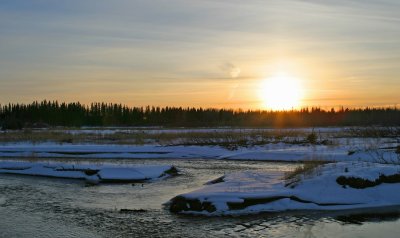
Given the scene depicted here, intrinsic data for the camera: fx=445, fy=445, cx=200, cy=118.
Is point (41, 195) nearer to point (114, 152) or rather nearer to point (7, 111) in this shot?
point (114, 152)

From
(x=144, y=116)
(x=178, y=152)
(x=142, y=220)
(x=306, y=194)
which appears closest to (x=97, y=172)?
(x=142, y=220)

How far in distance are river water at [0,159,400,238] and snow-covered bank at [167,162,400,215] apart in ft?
2.17

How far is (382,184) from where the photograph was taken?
1524cm

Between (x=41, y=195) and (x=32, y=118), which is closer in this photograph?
(x=41, y=195)

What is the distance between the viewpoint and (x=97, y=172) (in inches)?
850

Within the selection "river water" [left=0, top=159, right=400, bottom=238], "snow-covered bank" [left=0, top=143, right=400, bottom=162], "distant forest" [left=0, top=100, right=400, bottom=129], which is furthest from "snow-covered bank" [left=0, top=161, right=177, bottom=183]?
"distant forest" [left=0, top=100, right=400, bottom=129]

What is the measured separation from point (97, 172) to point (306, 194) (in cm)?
1097

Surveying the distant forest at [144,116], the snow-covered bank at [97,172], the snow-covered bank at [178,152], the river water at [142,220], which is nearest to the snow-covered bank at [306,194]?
the river water at [142,220]

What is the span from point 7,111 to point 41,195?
117512 mm

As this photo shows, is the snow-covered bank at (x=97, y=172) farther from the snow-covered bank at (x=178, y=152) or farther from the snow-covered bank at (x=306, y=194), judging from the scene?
the snow-covered bank at (x=178, y=152)

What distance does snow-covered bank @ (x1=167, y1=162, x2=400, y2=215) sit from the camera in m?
13.8

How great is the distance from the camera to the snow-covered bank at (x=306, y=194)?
543 inches

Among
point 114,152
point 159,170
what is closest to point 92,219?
point 159,170

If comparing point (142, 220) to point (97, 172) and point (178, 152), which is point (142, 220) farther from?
point (178, 152)
